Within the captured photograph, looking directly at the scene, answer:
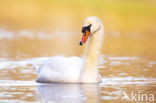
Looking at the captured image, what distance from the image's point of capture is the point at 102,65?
596 inches

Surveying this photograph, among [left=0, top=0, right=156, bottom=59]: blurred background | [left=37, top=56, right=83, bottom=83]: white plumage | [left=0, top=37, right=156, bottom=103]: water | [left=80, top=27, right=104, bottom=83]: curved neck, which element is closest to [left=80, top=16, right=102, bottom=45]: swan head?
[left=80, top=27, right=104, bottom=83]: curved neck

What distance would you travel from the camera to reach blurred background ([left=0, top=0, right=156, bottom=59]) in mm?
20458

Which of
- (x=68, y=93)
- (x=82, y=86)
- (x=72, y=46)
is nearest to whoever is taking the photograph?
(x=68, y=93)

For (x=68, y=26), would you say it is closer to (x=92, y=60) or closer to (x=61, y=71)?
(x=92, y=60)

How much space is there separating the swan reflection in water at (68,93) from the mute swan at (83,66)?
0.22 m

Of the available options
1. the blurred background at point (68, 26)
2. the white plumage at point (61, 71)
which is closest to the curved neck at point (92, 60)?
the white plumage at point (61, 71)

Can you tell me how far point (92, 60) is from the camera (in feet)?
38.7

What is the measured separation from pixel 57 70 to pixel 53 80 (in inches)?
8.2

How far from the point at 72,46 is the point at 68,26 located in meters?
10.5

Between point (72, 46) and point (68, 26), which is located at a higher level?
point (68, 26)

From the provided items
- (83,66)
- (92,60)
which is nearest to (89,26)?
(92,60)

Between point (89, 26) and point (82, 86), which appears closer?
point (82, 86)

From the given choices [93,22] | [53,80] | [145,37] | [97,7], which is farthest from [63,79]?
[97,7]

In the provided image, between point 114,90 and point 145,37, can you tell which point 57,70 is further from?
point 145,37
